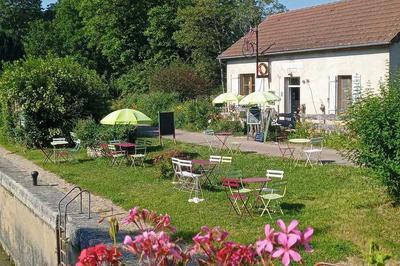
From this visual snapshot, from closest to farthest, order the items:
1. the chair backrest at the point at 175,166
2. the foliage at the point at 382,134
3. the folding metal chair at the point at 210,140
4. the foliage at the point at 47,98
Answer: the foliage at the point at 382,134
the chair backrest at the point at 175,166
the folding metal chair at the point at 210,140
the foliage at the point at 47,98

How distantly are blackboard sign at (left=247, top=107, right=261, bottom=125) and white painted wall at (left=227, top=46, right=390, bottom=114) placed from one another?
264 cm

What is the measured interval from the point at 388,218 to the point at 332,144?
9.42 m

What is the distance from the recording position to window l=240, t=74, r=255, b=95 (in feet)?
90.8

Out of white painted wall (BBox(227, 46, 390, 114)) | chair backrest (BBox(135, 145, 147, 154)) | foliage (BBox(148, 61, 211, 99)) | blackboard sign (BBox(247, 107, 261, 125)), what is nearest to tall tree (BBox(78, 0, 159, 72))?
foliage (BBox(148, 61, 211, 99))

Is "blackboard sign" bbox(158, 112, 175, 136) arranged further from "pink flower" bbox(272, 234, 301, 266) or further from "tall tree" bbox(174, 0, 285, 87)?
"pink flower" bbox(272, 234, 301, 266)

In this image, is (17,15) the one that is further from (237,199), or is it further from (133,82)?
(237,199)

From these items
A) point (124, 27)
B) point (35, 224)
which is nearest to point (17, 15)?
point (124, 27)

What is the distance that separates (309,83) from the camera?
23.4 meters

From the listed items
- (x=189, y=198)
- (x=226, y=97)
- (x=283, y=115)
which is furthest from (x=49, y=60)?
(x=189, y=198)

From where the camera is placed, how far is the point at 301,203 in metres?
11.1

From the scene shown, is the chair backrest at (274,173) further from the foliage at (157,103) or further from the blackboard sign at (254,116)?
the foliage at (157,103)

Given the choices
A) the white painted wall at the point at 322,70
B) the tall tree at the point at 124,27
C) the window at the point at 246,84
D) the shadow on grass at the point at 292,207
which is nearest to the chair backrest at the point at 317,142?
the white painted wall at the point at 322,70

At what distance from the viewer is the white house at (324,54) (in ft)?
67.1

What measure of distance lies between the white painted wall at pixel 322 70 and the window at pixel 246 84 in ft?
1.38
